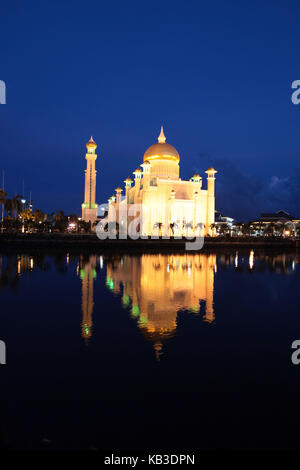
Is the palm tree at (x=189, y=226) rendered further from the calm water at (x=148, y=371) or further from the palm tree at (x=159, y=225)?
the calm water at (x=148, y=371)

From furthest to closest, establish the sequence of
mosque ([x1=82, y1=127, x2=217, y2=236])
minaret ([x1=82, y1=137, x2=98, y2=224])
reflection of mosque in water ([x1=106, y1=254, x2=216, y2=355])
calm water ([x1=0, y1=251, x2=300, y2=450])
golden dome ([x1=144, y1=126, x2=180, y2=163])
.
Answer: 1. minaret ([x1=82, y1=137, x2=98, y2=224])
2. golden dome ([x1=144, y1=126, x2=180, y2=163])
3. mosque ([x1=82, y1=127, x2=217, y2=236])
4. reflection of mosque in water ([x1=106, y1=254, x2=216, y2=355])
5. calm water ([x1=0, y1=251, x2=300, y2=450])

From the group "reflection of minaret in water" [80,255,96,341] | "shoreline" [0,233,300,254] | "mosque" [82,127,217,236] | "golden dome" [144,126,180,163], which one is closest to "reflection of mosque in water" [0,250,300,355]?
"reflection of minaret in water" [80,255,96,341]

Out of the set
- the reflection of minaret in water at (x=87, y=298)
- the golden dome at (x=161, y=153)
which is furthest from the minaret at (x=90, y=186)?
the reflection of minaret in water at (x=87, y=298)

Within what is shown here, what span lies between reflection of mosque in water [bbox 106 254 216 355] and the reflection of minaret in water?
734 mm

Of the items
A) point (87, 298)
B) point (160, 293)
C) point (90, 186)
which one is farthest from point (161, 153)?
point (87, 298)

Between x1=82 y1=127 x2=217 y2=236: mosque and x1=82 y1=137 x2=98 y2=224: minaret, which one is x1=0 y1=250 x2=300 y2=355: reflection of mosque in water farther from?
x1=82 y1=137 x2=98 y2=224: minaret

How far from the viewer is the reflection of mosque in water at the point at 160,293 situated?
7.80m

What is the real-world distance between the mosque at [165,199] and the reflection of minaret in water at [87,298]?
23831 millimetres

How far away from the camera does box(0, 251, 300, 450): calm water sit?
12.7 feet

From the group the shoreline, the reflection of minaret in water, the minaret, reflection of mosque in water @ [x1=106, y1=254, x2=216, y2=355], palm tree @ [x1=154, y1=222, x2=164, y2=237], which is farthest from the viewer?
the minaret

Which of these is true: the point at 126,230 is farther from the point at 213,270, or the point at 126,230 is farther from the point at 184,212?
the point at 213,270

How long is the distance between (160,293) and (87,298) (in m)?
2.37

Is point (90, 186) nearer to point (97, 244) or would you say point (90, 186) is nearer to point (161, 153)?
point (161, 153)

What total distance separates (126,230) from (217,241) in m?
12.0
